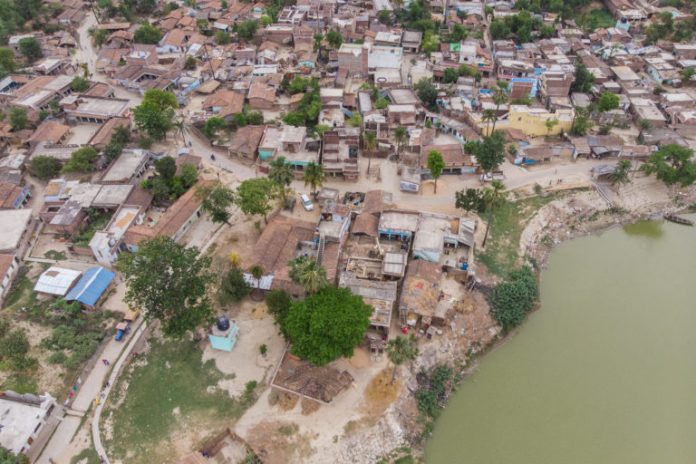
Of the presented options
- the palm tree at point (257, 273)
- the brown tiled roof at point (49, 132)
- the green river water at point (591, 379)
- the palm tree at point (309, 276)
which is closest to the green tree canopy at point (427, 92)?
the green river water at point (591, 379)

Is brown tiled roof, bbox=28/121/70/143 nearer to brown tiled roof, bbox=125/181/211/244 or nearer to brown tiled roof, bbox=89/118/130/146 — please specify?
brown tiled roof, bbox=89/118/130/146

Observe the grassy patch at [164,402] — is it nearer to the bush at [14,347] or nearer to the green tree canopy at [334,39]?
the bush at [14,347]

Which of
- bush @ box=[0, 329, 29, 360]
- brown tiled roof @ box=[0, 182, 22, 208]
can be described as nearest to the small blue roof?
bush @ box=[0, 329, 29, 360]

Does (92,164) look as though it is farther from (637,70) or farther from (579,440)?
(637,70)

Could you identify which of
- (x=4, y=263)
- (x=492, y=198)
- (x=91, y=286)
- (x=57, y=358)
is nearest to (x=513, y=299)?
(x=492, y=198)

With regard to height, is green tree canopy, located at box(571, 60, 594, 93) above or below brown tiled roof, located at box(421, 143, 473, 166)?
above

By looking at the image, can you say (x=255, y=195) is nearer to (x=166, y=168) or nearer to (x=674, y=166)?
(x=166, y=168)
